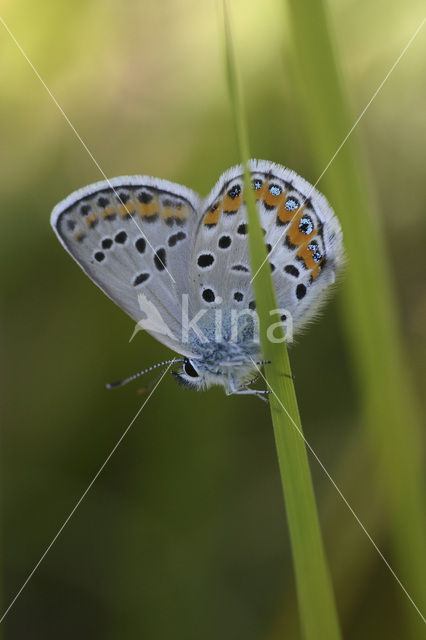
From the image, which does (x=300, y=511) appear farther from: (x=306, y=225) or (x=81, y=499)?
(x=81, y=499)

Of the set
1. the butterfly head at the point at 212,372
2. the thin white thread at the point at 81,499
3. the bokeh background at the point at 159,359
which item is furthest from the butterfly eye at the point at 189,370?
the bokeh background at the point at 159,359

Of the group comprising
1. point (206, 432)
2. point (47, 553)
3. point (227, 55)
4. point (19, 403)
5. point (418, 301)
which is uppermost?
point (418, 301)

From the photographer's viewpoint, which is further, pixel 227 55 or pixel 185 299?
pixel 185 299

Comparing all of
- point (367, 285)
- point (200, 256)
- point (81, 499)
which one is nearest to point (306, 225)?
point (200, 256)

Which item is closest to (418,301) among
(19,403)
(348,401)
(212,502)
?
(348,401)

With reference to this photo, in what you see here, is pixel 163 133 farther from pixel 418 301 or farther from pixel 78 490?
pixel 78 490

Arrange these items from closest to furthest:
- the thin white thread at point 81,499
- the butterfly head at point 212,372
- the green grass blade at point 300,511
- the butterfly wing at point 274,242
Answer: the green grass blade at point 300,511, the butterfly wing at point 274,242, the butterfly head at point 212,372, the thin white thread at point 81,499

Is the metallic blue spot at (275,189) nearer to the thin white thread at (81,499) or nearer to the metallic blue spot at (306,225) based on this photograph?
the metallic blue spot at (306,225)

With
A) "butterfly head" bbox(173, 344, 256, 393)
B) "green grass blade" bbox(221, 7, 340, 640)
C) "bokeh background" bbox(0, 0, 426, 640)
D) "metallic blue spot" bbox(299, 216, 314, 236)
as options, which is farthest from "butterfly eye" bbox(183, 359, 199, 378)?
"green grass blade" bbox(221, 7, 340, 640)
